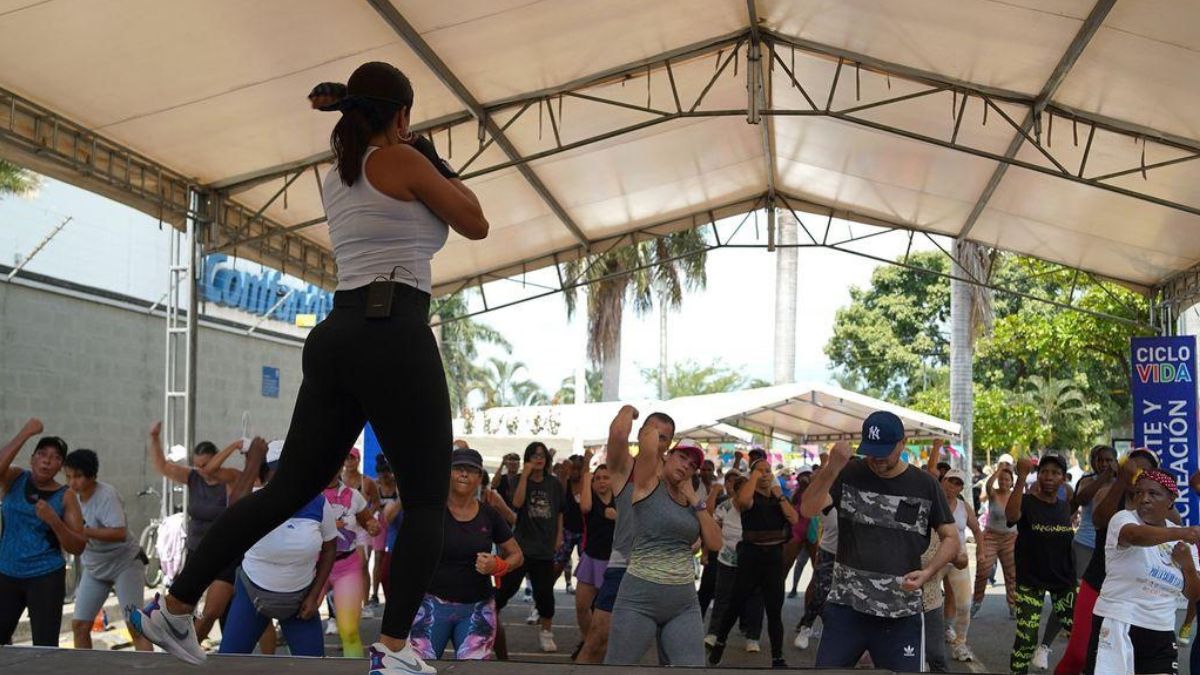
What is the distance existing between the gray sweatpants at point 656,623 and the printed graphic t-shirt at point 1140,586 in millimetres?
2068

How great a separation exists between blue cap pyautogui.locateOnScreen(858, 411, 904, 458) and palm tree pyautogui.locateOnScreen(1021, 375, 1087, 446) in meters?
40.9

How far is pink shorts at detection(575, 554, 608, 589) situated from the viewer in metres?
10.2

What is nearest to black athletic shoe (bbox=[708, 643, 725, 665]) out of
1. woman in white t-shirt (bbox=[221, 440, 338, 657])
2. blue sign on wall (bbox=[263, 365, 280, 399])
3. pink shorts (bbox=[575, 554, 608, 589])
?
pink shorts (bbox=[575, 554, 608, 589])

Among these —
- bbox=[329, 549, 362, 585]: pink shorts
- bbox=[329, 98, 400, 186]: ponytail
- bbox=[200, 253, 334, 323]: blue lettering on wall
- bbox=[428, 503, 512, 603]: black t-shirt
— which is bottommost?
bbox=[329, 549, 362, 585]: pink shorts

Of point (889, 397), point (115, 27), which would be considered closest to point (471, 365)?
point (889, 397)

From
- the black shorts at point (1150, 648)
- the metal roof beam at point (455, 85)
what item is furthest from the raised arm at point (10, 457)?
the black shorts at point (1150, 648)

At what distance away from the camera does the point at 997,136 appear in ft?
41.9

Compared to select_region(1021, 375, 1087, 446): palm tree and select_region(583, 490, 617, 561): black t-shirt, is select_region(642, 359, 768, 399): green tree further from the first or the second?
select_region(583, 490, 617, 561): black t-shirt

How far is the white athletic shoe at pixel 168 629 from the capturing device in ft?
9.90

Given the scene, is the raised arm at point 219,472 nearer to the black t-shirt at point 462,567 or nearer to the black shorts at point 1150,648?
the black t-shirt at point 462,567

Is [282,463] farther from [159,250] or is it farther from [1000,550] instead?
[159,250]

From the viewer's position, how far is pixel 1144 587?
5844mm

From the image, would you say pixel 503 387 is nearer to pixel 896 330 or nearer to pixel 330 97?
pixel 896 330

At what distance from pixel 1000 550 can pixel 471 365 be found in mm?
61976
